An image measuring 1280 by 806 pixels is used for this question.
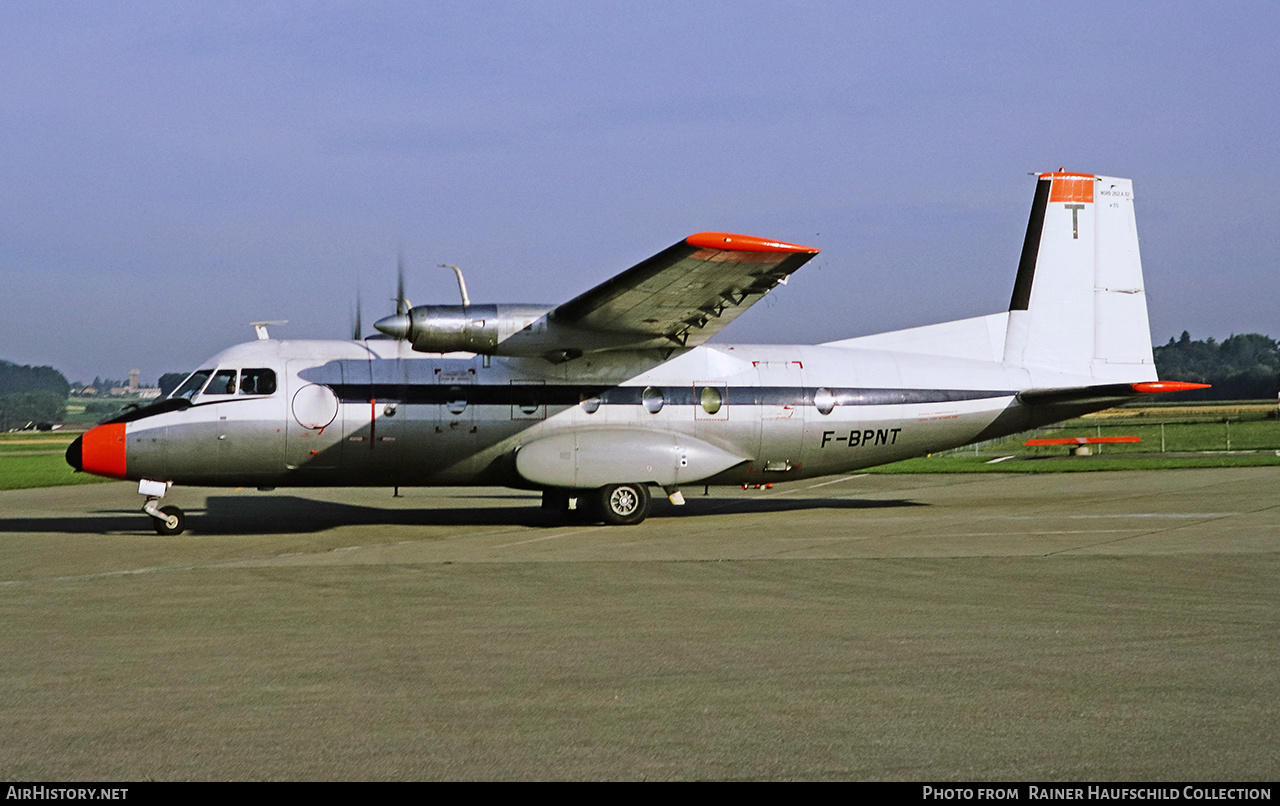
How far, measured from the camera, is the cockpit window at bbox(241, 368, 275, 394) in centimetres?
1612

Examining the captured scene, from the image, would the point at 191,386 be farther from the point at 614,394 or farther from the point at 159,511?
the point at 614,394

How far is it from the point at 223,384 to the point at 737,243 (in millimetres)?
8128

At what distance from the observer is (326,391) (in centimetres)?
1628

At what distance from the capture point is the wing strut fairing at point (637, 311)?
13.5m

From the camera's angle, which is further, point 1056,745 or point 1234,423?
point 1234,423

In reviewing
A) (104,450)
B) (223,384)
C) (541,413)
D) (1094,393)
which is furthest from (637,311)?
(1094,393)

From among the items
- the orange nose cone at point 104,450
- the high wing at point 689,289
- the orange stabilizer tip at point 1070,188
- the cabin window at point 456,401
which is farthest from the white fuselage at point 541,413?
the orange stabilizer tip at point 1070,188

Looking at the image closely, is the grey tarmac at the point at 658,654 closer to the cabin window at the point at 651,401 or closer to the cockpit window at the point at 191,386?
the cockpit window at the point at 191,386

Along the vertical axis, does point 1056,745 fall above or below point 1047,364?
below

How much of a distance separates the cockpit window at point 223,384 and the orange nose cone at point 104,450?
132cm

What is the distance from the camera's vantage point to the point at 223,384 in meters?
16.1
